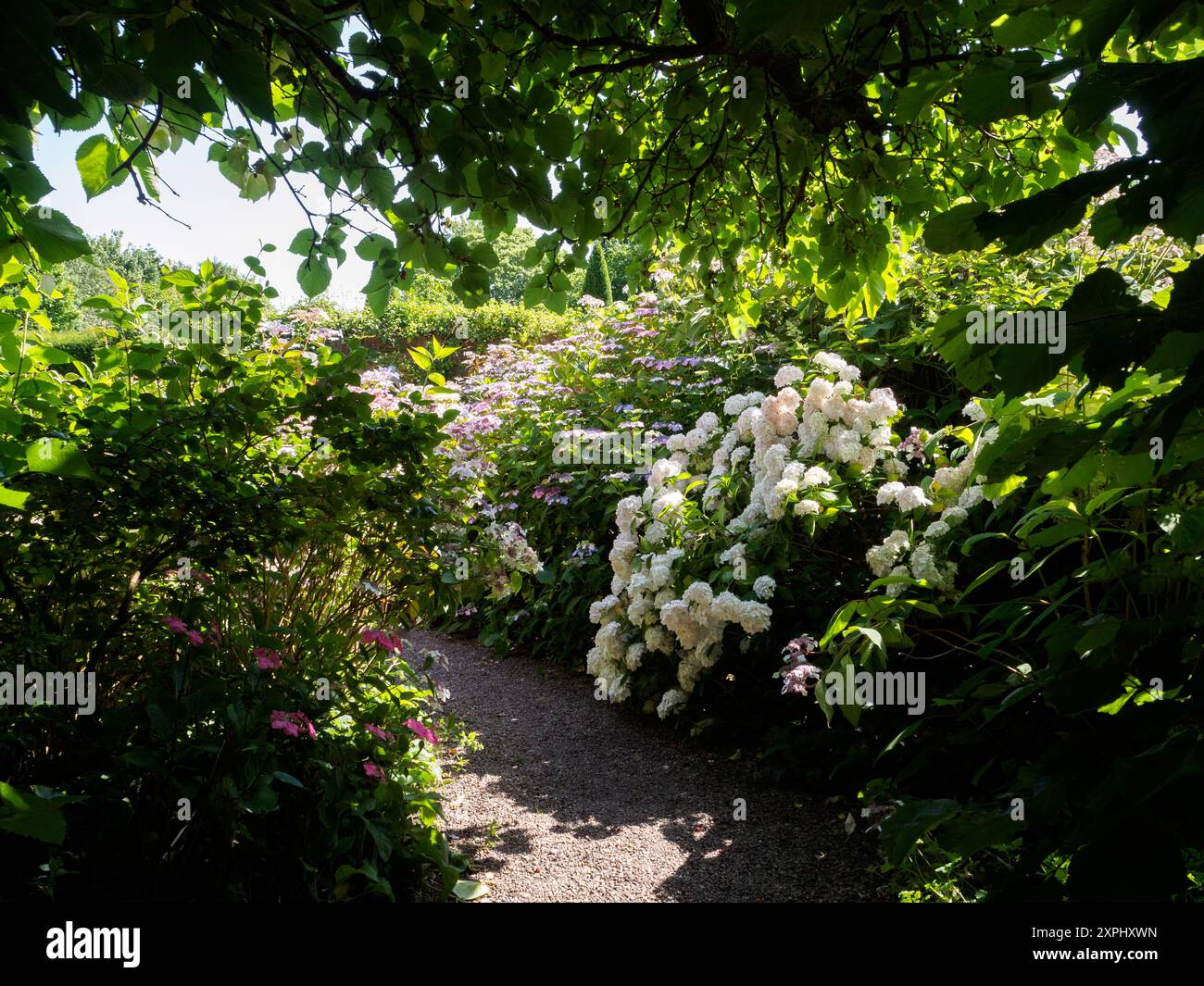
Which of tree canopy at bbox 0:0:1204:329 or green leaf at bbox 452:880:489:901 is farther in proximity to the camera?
green leaf at bbox 452:880:489:901

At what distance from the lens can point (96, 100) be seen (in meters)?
1.81

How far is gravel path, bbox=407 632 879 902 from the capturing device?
3.17m

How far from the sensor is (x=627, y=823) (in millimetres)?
3711

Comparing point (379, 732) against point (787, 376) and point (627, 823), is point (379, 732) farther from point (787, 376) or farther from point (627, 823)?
point (787, 376)

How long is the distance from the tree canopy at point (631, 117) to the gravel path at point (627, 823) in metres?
2.23

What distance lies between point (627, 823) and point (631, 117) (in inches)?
116

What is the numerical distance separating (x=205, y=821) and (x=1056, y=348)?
251cm

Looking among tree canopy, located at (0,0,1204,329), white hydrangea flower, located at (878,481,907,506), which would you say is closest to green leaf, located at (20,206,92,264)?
tree canopy, located at (0,0,1204,329)

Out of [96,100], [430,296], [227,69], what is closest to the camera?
[227,69]

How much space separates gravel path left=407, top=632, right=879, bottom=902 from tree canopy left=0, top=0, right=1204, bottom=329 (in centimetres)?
223

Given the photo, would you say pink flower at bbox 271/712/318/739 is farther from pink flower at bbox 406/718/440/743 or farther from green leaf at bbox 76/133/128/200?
green leaf at bbox 76/133/128/200

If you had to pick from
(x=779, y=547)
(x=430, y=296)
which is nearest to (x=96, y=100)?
(x=779, y=547)

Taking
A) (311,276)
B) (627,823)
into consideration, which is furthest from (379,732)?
(311,276)
